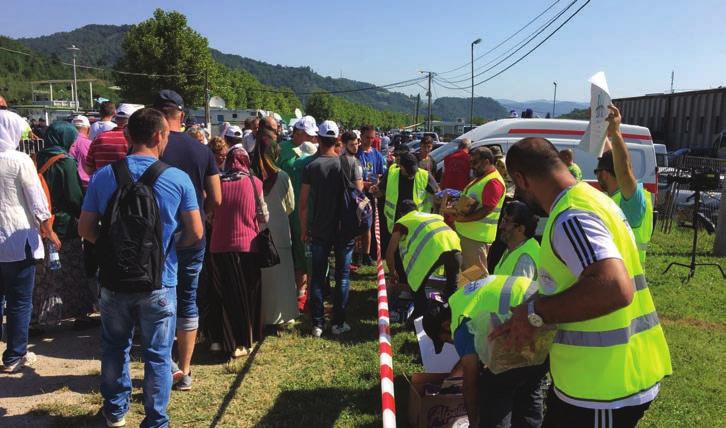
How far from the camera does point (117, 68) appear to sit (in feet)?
145

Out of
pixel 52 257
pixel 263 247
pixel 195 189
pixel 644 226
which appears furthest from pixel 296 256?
pixel 644 226

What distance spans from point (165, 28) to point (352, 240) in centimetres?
4480

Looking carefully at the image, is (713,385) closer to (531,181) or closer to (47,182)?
(531,181)

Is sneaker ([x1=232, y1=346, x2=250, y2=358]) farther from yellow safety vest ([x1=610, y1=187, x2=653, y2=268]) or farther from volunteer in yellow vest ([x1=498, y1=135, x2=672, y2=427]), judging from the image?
yellow safety vest ([x1=610, y1=187, x2=653, y2=268])

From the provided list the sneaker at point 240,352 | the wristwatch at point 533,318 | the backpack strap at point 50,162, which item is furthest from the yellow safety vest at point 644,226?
the backpack strap at point 50,162

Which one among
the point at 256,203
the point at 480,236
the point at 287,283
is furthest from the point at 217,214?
the point at 480,236

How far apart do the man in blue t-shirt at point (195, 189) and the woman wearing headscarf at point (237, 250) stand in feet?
1.59

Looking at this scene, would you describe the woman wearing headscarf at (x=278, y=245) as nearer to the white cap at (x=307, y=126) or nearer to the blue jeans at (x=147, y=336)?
the white cap at (x=307, y=126)

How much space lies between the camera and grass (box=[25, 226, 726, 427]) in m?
3.77

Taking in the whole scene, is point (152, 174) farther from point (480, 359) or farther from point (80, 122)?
point (80, 122)

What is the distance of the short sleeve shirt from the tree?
43500 mm

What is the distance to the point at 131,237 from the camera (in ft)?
9.43

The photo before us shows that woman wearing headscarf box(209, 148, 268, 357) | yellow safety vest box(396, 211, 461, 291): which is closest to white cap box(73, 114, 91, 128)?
woman wearing headscarf box(209, 148, 268, 357)

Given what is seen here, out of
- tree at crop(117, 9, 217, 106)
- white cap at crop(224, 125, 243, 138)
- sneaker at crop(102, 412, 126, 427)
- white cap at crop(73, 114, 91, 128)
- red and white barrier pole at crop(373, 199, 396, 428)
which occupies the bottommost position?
sneaker at crop(102, 412, 126, 427)
